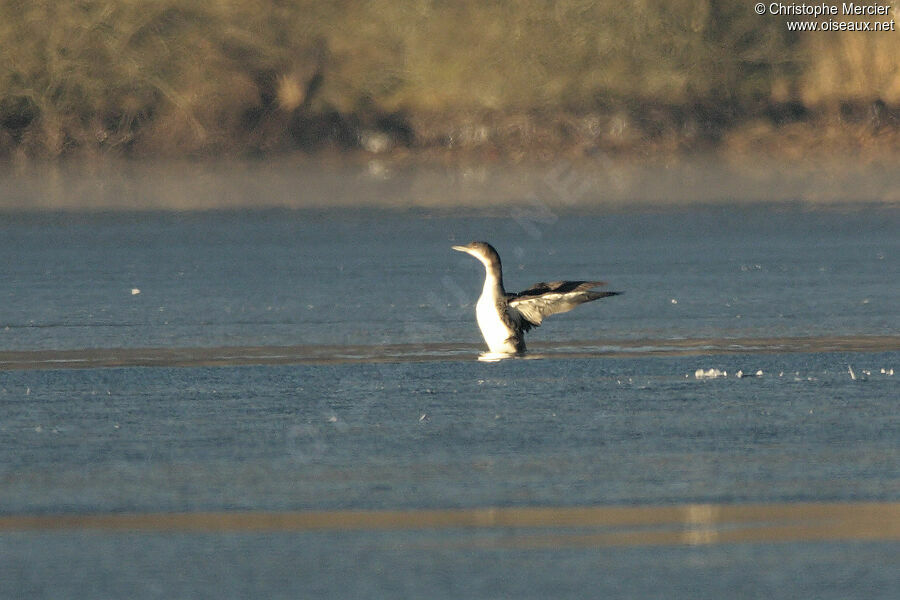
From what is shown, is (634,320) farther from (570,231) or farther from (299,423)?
(570,231)

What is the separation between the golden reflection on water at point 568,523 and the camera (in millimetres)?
5262

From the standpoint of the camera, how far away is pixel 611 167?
26.4m

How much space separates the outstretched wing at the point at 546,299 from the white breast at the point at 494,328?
0.33 ft

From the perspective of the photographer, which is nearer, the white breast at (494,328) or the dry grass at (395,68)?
the white breast at (494,328)

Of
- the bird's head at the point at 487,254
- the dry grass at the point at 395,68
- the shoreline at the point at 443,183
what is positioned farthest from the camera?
the dry grass at the point at 395,68

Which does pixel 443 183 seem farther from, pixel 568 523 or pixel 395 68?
pixel 568 523

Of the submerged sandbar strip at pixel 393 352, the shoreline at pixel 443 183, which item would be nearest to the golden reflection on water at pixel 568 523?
the submerged sandbar strip at pixel 393 352

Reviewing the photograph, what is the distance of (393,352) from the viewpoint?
9242mm

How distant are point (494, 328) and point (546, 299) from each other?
293 mm

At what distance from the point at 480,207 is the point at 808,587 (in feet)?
49.6

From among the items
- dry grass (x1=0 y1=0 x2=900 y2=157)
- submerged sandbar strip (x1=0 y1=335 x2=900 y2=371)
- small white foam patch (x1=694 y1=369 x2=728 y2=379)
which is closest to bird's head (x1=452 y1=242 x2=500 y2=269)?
submerged sandbar strip (x1=0 y1=335 x2=900 y2=371)

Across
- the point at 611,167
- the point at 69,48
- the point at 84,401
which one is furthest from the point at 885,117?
the point at 84,401

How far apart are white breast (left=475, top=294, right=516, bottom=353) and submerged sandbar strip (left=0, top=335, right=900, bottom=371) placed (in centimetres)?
12

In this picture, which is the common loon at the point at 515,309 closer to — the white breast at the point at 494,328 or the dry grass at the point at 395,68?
the white breast at the point at 494,328
